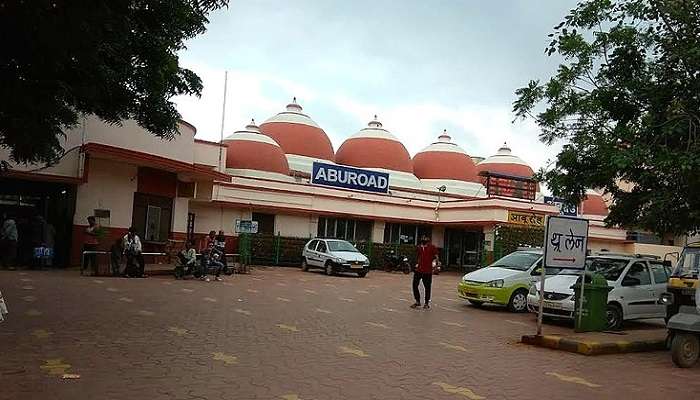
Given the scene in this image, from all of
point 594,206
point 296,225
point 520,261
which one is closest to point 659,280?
point 520,261

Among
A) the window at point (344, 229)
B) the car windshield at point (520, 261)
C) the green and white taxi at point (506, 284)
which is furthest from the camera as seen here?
the window at point (344, 229)

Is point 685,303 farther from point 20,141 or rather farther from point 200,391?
point 20,141

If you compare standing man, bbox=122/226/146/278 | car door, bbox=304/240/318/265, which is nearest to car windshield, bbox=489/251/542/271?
standing man, bbox=122/226/146/278

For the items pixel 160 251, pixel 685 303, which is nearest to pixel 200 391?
pixel 685 303

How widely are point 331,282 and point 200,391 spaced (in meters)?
16.0

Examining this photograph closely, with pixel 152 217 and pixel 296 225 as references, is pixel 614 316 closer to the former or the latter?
pixel 152 217

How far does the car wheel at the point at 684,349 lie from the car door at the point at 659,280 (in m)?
4.44

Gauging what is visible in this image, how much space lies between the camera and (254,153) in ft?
116

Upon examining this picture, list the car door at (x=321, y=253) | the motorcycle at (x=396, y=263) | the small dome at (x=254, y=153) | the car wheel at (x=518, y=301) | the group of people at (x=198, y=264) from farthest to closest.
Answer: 1. the small dome at (x=254, y=153)
2. the motorcycle at (x=396, y=263)
3. the car door at (x=321, y=253)
4. the group of people at (x=198, y=264)
5. the car wheel at (x=518, y=301)

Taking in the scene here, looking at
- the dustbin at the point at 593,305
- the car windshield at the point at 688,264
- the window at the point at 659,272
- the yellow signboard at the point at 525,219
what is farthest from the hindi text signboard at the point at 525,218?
the car windshield at the point at 688,264

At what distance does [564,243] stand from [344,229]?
23905mm

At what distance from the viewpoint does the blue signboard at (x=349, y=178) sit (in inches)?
1382

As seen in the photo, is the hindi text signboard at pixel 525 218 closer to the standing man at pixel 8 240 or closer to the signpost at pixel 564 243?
the signpost at pixel 564 243

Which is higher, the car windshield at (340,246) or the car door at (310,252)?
the car windshield at (340,246)
